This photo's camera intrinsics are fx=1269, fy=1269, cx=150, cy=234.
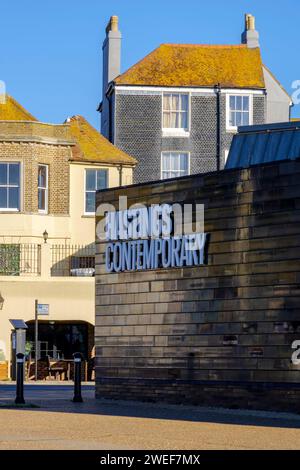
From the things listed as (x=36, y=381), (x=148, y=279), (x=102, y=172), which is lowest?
(x=36, y=381)

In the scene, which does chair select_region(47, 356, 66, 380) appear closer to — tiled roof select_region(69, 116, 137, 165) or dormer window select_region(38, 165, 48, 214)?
dormer window select_region(38, 165, 48, 214)

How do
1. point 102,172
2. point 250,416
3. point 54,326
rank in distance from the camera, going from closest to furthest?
point 250,416
point 54,326
point 102,172

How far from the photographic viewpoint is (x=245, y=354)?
24.0m

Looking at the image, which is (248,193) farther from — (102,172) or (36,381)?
(102,172)

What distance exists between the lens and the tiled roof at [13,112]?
54125 mm

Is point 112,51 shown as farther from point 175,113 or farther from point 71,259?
point 71,259

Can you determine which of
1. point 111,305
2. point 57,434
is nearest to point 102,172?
point 111,305

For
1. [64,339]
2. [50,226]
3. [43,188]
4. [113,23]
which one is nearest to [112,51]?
[113,23]

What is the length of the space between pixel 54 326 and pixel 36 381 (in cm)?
479

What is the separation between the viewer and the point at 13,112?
54.7 meters

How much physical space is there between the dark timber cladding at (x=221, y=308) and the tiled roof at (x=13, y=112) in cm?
2708

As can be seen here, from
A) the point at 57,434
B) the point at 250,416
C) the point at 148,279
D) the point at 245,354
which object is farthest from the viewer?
the point at 148,279

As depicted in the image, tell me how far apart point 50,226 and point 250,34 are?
1643 cm

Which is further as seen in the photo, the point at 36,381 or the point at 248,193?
the point at 36,381
